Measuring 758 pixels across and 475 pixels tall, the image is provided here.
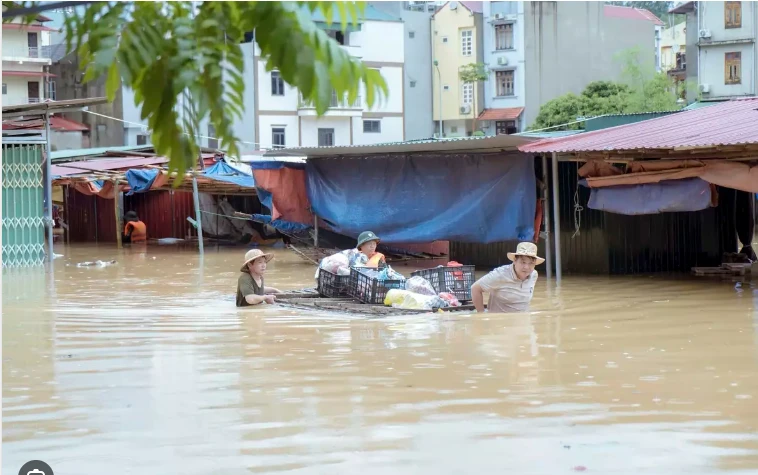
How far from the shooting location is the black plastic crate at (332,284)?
11828 mm

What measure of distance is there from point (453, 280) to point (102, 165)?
53.3 feet

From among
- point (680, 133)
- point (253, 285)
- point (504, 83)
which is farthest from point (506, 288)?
point (504, 83)

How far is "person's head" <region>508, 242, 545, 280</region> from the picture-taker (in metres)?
9.78

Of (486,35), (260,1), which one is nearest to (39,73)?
(486,35)

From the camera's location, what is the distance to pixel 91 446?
5852 millimetres

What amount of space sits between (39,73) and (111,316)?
41.4 m

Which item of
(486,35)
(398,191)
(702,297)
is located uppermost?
(486,35)

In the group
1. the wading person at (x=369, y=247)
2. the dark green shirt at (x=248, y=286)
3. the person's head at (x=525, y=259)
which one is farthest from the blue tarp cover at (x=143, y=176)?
the person's head at (x=525, y=259)

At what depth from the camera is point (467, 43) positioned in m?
58.4

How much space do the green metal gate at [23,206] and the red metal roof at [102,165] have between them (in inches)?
208

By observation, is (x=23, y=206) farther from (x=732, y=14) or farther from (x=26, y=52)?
(x=732, y=14)

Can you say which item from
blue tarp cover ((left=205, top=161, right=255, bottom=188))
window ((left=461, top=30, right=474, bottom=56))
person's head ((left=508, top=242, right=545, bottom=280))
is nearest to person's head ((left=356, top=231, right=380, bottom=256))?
person's head ((left=508, top=242, right=545, bottom=280))

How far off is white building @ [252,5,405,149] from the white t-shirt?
39508mm

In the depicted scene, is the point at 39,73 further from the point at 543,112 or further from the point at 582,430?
the point at 582,430
